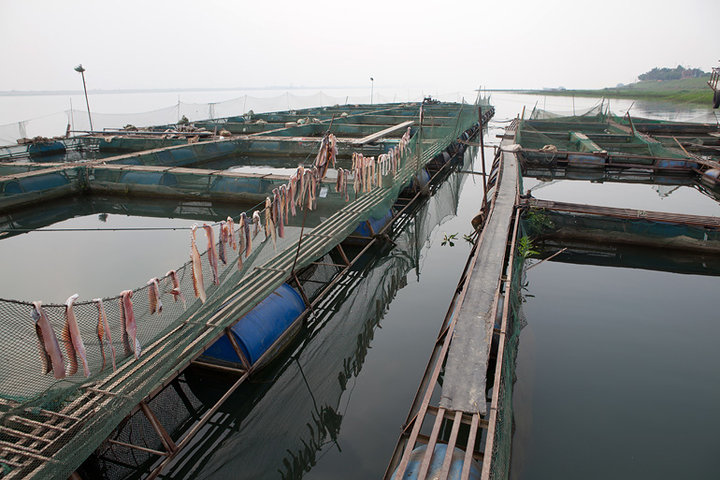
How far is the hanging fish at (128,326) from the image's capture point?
5.25 m

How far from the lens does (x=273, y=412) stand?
7227 mm

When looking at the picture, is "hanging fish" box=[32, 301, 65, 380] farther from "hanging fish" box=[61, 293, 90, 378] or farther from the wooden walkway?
the wooden walkway

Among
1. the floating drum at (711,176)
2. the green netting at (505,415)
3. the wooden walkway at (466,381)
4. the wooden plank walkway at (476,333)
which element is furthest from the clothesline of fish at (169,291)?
the floating drum at (711,176)

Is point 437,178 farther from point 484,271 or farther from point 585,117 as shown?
point 585,117

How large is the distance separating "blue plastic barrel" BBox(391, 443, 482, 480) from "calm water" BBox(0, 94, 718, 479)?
1279mm

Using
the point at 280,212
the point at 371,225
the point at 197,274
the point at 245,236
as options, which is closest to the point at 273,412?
the point at 197,274

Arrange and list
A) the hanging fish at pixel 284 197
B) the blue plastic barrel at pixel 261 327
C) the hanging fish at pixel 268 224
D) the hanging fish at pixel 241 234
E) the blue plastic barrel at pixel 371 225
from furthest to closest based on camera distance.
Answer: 1. the blue plastic barrel at pixel 371 225
2. the hanging fish at pixel 284 197
3. the hanging fish at pixel 268 224
4. the hanging fish at pixel 241 234
5. the blue plastic barrel at pixel 261 327

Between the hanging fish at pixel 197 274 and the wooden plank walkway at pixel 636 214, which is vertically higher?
the hanging fish at pixel 197 274

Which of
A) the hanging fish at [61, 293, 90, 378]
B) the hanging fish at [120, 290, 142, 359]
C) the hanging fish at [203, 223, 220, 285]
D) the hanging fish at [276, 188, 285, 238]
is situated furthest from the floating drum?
the hanging fish at [61, 293, 90, 378]

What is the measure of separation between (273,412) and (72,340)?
360 centimetres

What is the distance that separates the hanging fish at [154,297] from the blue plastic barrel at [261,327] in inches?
72.1

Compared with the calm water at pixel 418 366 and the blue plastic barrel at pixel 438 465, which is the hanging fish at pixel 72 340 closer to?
the calm water at pixel 418 366

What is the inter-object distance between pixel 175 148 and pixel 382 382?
20608 millimetres

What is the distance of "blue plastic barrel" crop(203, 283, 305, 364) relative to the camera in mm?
7496
